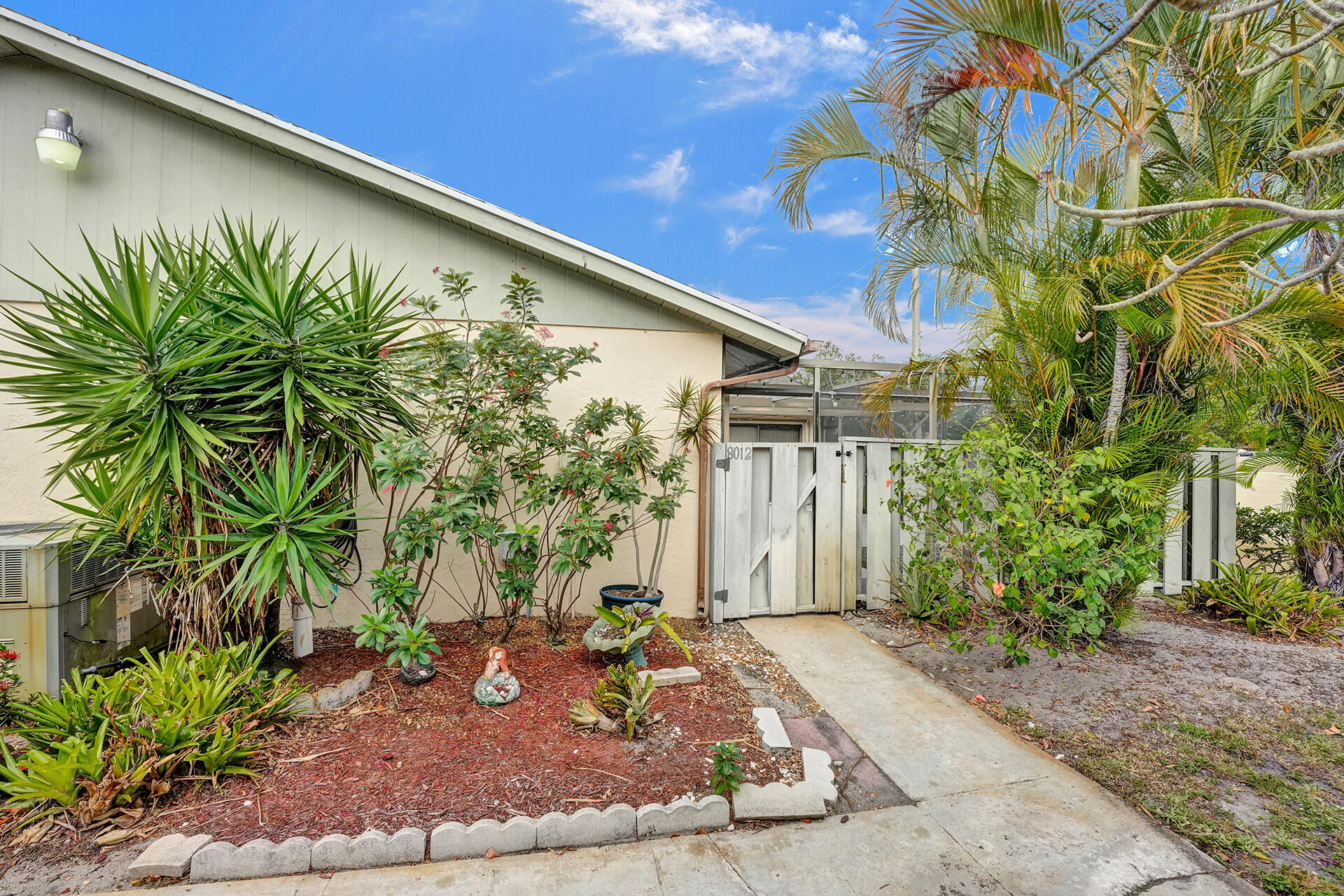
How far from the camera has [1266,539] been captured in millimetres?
6254

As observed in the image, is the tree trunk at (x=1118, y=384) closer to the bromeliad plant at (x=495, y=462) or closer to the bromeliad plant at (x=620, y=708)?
the bromeliad plant at (x=495, y=462)

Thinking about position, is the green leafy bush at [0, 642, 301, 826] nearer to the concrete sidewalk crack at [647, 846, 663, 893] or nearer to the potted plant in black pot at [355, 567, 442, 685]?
the potted plant in black pot at [355, 567, 442, 685]

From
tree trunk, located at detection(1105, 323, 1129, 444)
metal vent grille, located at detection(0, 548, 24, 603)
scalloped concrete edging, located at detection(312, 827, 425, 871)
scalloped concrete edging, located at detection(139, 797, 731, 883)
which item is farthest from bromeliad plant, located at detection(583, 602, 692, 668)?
tree trunk, located at detection(1105, 323, 1129, 444)

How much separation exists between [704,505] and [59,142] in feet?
17.0

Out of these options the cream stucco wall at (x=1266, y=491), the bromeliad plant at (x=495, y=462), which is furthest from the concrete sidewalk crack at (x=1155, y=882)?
the cream stucco wall at (x=1266, y=491)

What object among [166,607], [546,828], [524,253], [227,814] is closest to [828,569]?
[546,828]

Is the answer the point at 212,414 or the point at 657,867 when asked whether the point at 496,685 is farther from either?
the point at 212,414

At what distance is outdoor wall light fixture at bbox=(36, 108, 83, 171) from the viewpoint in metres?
3.84

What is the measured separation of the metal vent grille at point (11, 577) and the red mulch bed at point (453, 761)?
134cm

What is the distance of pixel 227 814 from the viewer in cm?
224

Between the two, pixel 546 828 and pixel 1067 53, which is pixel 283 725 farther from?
pixel 1067 53

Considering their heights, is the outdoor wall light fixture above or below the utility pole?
above

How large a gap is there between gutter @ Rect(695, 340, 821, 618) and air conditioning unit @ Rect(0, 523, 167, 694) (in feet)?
12.0

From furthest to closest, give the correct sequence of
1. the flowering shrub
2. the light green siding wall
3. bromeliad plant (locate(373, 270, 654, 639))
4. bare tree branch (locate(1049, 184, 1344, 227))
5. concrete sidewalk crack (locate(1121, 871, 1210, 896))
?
the light green siding wall, bromeliad plant (locate(373, 270, 654, 639)), the flowering shrub, concrete sidewalk crack (locate(1121, 871, 1210, 896)), bare tree branch (locate(1049, 184, 1344, 227))
